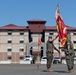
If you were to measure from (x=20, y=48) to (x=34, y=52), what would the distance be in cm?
625

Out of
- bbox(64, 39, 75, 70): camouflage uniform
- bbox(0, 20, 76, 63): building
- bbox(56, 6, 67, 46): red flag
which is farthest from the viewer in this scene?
bbox(0, 20, 76, 63): building

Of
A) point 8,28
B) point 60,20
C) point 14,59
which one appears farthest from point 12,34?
point 60,20

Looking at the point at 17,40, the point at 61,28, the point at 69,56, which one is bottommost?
the point at 69,56

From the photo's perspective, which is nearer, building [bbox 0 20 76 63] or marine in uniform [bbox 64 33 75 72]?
marine in uniform [bbox 64 33 75 72]

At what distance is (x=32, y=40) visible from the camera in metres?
94.6

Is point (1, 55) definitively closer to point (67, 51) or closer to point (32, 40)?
point (32, 40)

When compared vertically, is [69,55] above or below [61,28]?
below

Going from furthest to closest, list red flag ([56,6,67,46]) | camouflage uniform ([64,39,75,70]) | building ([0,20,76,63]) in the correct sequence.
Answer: building ([0,20,76,63]), red flag ([56,6,67,46]), camouflage uniform ([64,39,75,70])

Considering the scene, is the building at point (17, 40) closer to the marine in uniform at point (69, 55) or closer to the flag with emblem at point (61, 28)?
the flag with emblem at point (61, 28)

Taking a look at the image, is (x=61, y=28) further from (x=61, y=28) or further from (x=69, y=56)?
(x=69, y=56)

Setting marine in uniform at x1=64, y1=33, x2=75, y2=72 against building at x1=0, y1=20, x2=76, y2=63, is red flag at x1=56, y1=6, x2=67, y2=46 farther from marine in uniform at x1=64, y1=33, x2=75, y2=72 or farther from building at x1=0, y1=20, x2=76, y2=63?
building at x1=0, y1=20, x2=76, y2=63

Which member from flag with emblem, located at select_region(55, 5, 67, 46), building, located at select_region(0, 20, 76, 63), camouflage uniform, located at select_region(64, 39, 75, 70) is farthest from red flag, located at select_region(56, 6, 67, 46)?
building, located at select_region(0, 20, 76, 63)

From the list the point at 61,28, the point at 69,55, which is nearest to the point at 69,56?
the point at 69,55

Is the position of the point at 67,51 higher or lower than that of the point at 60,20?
lower
